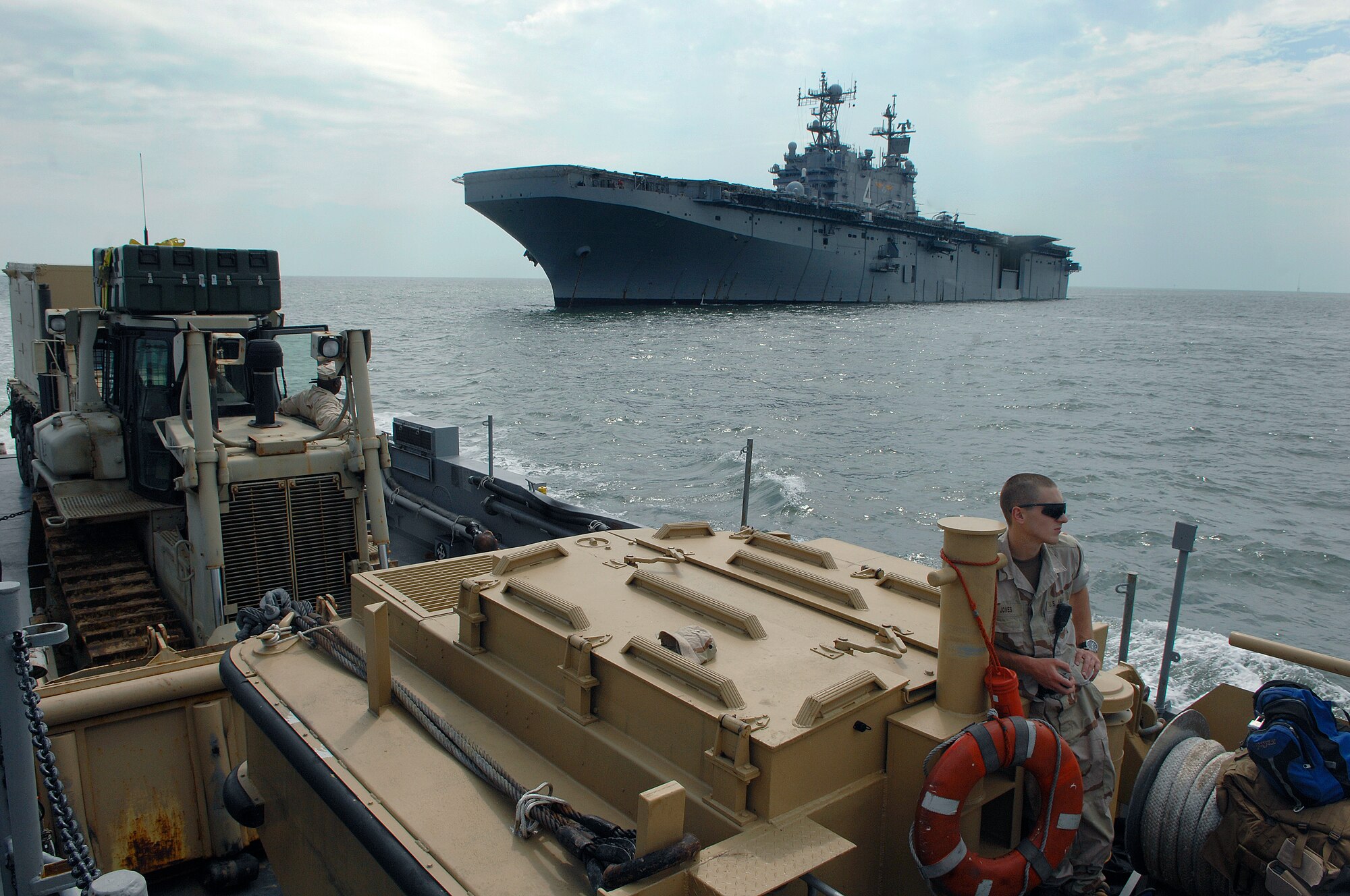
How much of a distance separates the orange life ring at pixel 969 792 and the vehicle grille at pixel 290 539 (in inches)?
242

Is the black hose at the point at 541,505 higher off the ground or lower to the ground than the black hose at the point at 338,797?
lower

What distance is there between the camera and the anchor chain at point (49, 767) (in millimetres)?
2701

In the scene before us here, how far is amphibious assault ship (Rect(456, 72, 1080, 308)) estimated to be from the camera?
198 feet

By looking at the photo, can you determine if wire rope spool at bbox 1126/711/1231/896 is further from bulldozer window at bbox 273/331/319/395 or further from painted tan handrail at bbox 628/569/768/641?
bulldozer window at bbox 273/331/319/395

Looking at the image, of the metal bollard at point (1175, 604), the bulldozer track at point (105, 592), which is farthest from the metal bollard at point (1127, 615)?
the bulldozer track at point (105, 592)

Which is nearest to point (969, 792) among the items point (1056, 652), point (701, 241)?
point (1056, 652)

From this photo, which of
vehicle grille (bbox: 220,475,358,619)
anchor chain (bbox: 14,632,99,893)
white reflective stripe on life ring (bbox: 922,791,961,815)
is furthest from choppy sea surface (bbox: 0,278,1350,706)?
anchor chain (bbox: 14,632,99,893)

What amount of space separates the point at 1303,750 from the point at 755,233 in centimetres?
6494

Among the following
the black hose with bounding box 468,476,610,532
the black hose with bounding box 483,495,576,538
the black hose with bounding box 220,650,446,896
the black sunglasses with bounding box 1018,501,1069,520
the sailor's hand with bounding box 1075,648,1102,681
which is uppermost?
the black sunglasses with bounding box 1018,501,1069,520

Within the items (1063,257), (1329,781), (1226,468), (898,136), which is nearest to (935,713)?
(1329,781)

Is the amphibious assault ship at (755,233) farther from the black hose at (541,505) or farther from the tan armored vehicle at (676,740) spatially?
the tan armored vehicle at (676,740)

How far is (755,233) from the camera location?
65875 mm

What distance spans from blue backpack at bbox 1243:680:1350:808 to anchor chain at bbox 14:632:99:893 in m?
3.88

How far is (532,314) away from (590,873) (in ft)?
252
